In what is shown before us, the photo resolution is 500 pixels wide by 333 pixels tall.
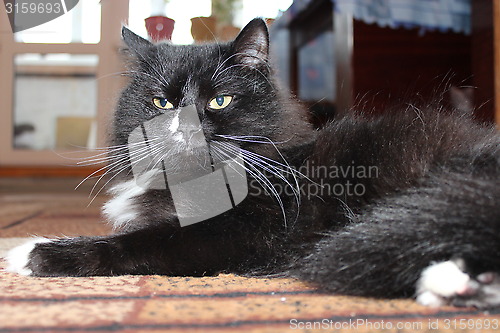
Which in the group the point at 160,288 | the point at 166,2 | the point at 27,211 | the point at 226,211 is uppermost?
the point at 166,2

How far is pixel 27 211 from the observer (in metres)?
2.51

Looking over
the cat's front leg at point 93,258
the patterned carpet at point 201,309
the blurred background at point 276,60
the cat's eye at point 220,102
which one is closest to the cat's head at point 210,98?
the cat's eye at point 220,102

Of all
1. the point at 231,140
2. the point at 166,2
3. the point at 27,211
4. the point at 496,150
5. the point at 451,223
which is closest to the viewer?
the point at 451,223

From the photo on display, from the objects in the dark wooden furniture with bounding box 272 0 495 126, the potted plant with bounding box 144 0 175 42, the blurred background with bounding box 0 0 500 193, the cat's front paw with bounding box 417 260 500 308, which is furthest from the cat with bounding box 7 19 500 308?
the dark wooden furniture with bounding box 272 0 495 126

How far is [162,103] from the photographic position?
3.55 feet

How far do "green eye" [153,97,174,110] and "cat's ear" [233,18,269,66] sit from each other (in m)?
0.22

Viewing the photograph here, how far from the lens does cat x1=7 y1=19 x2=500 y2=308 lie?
0.74m

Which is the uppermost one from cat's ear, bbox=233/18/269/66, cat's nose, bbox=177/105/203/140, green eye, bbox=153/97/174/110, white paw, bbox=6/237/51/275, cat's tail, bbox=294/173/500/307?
cat's ear, bbox=233/18/269/66

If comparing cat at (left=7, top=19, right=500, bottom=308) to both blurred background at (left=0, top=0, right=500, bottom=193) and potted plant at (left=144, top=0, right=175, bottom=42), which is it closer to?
blurred background at (left=0, top=0, right=500, bottom=193)

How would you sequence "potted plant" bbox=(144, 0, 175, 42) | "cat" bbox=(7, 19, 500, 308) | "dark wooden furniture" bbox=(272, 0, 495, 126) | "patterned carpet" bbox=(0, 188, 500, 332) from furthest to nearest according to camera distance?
"dark wooden furniture" bbox=(272, 0, 495, 126), "potted plant" bbox=(144, 0, 175, 42), "cat" bbox=(7, 19, 500, 308), "patterned carpet" bbox=(0, 188, 500, 332)

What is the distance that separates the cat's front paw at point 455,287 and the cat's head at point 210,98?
0.48 m

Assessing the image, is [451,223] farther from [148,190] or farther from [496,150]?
[148,190]

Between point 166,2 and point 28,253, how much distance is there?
3.05m

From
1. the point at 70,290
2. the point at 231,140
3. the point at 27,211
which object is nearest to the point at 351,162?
the point at 231,140
